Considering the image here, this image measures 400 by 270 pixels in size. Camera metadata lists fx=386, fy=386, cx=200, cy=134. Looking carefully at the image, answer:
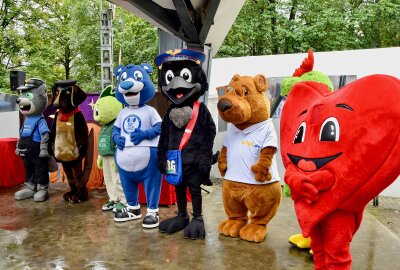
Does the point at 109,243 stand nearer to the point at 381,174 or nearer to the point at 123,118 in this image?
the point at 123,118

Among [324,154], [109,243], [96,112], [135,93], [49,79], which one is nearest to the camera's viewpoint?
[324,154]

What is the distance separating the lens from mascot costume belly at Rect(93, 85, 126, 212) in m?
4.33

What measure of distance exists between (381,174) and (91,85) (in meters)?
16.2

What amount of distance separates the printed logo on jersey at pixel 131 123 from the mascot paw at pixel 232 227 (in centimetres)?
128

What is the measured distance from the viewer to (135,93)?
12.7 feet

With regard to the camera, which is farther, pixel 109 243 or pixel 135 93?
pixel 135 93

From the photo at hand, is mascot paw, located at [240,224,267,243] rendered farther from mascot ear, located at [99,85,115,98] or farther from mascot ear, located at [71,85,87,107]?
mascot ear, located at [71,85,87,107]

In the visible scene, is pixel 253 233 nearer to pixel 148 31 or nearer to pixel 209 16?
pixel 209 16

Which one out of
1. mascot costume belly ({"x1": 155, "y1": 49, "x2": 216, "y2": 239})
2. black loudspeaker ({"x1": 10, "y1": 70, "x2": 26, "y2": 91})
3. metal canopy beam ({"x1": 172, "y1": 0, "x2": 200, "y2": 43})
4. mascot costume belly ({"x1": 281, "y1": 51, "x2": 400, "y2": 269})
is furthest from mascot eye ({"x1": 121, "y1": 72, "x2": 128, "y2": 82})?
black loudspeaker ({"x1": 10, "y1": 70, "x2": 26, "y2": 91})

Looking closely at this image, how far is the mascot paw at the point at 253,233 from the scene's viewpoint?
342cm

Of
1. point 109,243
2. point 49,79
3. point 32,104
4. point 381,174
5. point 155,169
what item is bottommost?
point 109,243

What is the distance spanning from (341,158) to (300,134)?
320 millimetres

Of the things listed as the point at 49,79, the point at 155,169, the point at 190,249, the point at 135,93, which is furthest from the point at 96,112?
the point at 49,79

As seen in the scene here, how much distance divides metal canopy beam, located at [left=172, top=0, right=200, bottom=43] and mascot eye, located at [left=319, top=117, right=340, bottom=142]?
292cm
